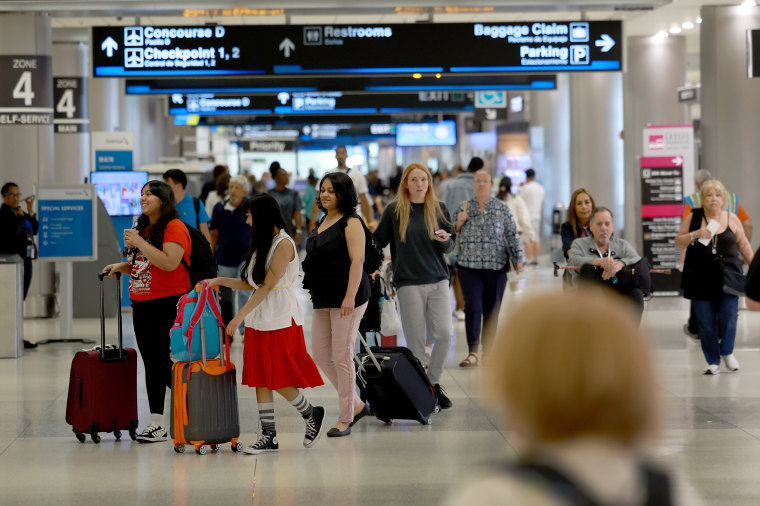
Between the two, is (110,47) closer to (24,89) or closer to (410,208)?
(24,89)

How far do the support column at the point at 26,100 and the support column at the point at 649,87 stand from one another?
425 inches

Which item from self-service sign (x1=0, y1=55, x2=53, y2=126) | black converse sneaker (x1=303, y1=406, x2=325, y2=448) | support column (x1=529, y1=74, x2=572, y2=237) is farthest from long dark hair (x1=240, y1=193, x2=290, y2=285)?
support column (x1=529, y1=74, x2=572, y2=237)

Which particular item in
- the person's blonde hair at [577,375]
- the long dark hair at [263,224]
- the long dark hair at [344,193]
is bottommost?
the person's blonde hair at [577,375]

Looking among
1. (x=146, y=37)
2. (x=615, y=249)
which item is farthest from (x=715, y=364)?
(x=146, y=37)

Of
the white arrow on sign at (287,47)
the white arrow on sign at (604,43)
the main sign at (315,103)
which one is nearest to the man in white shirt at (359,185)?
the white arrow on sign at (287,47)

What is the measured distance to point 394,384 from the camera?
23.7ft

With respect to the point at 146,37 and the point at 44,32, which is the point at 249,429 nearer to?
the point at 146,37

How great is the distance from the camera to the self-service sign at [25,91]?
40.1 ft

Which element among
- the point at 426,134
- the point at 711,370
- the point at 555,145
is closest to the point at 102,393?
the point at 711,370

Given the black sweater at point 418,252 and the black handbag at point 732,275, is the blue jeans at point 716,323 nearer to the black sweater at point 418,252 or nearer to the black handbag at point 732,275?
the black handbag at point 732,275

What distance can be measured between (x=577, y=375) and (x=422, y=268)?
6.58 metres

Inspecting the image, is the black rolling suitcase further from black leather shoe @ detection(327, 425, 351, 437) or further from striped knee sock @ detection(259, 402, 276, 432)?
striped knee sock @ detection(259, 402, 276, 432)

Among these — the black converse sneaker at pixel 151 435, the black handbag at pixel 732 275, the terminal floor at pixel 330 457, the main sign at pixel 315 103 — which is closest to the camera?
the terminal floor at pixel 330 457

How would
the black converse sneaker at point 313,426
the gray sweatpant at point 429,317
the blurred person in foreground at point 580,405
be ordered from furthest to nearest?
the gray sweatpant at point 429,317 → the black converse sneaker at point 313,426 → the blurred person in foreground at point 580,405
